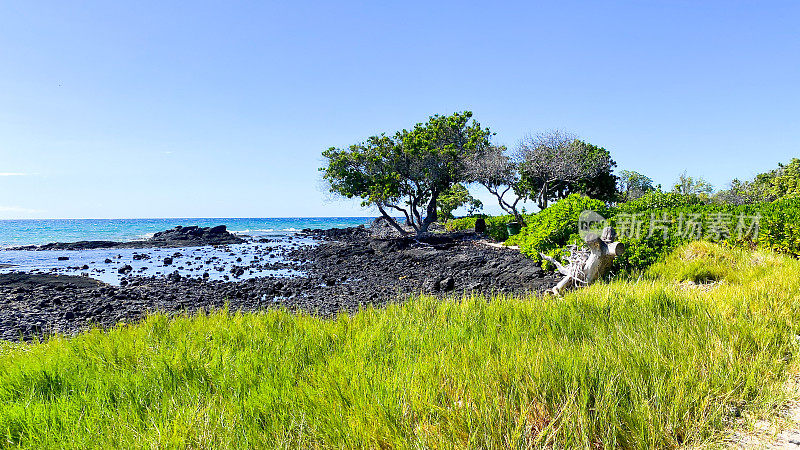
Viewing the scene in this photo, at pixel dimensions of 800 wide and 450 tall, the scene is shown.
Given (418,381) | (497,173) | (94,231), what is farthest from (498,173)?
(94,231)

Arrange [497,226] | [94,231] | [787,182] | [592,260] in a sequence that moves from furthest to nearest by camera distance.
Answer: [94,231] < [787,182] < [497,226] < [592,260]

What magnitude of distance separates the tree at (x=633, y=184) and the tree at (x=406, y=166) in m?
30.2

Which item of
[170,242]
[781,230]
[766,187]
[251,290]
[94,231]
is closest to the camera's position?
[781,230]

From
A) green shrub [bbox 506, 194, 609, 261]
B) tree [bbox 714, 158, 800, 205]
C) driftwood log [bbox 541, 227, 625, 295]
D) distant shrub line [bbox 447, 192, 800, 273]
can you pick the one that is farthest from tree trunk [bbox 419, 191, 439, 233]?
tree [bbox 714, 158, 800, 205]

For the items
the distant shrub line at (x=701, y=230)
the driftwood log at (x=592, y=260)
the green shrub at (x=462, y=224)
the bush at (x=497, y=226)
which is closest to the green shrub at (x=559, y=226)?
the distant shrub line at (x=701, y=230)

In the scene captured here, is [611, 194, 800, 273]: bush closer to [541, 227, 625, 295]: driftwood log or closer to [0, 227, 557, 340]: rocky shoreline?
[541, 227, 625, 295]: driftwood log

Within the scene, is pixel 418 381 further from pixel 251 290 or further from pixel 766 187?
pixel 766 187

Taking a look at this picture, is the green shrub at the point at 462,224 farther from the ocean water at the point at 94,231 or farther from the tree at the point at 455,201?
the ocean water at the point at 94,231

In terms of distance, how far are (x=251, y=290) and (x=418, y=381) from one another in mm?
11075

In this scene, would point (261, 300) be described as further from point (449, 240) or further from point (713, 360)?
point (449, 240)

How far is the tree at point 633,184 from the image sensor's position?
165ft

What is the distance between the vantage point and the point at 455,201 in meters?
38.5

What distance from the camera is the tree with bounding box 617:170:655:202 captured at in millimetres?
50438

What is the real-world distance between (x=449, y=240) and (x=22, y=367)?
23414 millimetres
